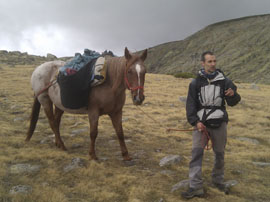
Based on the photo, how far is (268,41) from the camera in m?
76.2

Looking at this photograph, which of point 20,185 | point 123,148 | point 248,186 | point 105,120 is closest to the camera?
point 20,185

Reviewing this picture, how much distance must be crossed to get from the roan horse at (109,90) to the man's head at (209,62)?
1261 mm

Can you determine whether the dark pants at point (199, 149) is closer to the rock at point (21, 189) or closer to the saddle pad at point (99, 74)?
the saddle pad at point (99, 74)

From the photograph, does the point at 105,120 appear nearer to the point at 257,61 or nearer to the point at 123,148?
the point at 123,148

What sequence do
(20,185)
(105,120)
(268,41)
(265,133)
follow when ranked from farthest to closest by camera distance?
(268,41)
(105,120)
(265,133)
(20,185)

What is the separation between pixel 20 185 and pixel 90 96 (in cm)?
236

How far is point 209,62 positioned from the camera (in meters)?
3.66

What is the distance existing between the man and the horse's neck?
5.86 feet

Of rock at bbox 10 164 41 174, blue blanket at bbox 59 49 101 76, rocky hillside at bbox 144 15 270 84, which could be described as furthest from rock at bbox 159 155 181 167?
rocky hillside at bbox 144 15 270 84

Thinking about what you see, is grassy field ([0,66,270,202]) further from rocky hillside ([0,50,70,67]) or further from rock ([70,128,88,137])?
rocky hillside ([0,50,70,67])

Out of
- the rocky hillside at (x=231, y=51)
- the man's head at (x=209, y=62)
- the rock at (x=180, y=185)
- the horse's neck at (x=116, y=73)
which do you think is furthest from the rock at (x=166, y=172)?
the rocky hillside at (x=231, y=51)

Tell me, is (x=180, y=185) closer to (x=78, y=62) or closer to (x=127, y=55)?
(x=127, y=55)

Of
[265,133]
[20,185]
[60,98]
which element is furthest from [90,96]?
[265,133]

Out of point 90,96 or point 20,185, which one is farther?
point 90,96
